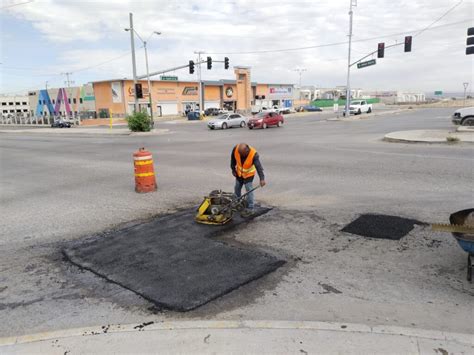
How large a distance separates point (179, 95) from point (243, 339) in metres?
68.9

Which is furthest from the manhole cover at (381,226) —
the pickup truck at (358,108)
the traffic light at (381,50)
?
the pickup truck at (358,108)

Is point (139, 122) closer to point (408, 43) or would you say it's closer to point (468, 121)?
point (408, 43)

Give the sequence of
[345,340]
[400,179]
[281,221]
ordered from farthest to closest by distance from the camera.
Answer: [400,179], [281,221], [345,340]

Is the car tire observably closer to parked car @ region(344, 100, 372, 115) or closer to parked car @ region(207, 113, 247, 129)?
parked car @ region(207, 113, 247, 129)

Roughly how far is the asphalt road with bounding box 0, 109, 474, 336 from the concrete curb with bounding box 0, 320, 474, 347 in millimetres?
158

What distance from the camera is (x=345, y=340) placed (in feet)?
10.6

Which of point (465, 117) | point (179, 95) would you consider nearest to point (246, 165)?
point (465, 117)

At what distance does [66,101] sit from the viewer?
72812 mm

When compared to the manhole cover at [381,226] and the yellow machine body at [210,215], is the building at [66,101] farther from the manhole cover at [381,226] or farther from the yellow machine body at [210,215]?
the manhole cover at [381,226]

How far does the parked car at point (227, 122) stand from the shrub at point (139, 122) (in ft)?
18.5

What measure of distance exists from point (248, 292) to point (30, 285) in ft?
9.05

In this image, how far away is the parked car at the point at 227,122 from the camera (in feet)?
115

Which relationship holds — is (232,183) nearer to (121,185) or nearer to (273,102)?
(121,185)

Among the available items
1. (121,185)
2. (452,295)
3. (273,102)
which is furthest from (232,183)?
(273,102)
